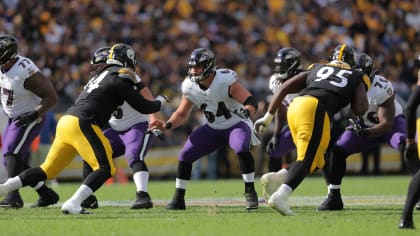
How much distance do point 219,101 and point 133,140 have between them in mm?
1029

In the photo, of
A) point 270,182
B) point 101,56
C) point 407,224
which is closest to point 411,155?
point 407,224

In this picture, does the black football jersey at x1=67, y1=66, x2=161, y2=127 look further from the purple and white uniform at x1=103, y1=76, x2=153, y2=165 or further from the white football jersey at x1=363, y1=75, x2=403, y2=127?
the white football jersey at x1=363, y1=75, x2=403, y2=127

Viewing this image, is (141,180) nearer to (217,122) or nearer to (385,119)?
(217,122)

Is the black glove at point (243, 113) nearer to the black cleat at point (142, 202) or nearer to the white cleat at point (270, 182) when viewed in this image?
the white cleat at point (270, 182)

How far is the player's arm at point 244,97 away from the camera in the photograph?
8875mm

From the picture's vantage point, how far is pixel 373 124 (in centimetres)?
932

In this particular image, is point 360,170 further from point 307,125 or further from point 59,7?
point 307,125

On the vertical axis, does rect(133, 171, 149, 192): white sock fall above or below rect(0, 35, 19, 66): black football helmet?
below

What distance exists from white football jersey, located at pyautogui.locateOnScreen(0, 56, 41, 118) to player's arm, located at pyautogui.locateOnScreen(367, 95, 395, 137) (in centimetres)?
363

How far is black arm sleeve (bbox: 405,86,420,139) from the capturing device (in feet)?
21.3

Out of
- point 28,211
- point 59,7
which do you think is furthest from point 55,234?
point 59,7

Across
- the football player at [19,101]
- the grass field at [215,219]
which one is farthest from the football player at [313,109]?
the football player at [19,101]

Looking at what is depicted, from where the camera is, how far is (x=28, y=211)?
341 inches

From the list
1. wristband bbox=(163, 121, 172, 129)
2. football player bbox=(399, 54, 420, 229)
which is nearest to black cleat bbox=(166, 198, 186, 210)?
wristband bbox=(163, 121, 172, 129)
